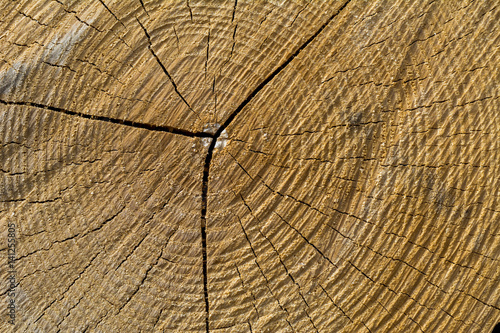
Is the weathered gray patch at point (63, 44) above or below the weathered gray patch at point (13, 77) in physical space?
above

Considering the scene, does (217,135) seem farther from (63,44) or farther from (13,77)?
→ (13,77)

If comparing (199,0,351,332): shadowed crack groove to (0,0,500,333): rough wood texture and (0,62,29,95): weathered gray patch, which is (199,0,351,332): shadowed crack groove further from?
(0,62,29,95): weathered gray patch

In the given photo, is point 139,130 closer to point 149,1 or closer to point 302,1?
point 149,1

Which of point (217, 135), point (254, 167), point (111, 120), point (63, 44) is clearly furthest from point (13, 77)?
point (254, 167)

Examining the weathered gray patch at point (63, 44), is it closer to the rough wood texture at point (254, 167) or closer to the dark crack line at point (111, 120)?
the rough wood texture at point (254, 167)

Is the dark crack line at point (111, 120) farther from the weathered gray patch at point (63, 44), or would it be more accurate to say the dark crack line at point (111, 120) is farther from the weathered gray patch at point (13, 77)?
the weathered gray patch at point (63, 44)

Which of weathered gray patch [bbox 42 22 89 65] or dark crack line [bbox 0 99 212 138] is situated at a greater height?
weathered gray patch [bbox 42 22 89 65]

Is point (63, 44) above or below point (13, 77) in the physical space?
above

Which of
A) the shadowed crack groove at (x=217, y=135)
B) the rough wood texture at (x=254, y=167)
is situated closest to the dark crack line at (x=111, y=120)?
the rough wood texture at (x=254, y=167)

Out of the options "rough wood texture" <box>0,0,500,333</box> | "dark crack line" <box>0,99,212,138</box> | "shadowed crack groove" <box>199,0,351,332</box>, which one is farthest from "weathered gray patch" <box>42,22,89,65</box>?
"shadowed crack groove" <box>199,0,351,332</box>

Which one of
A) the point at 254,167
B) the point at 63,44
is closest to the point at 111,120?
the point at 63,44
